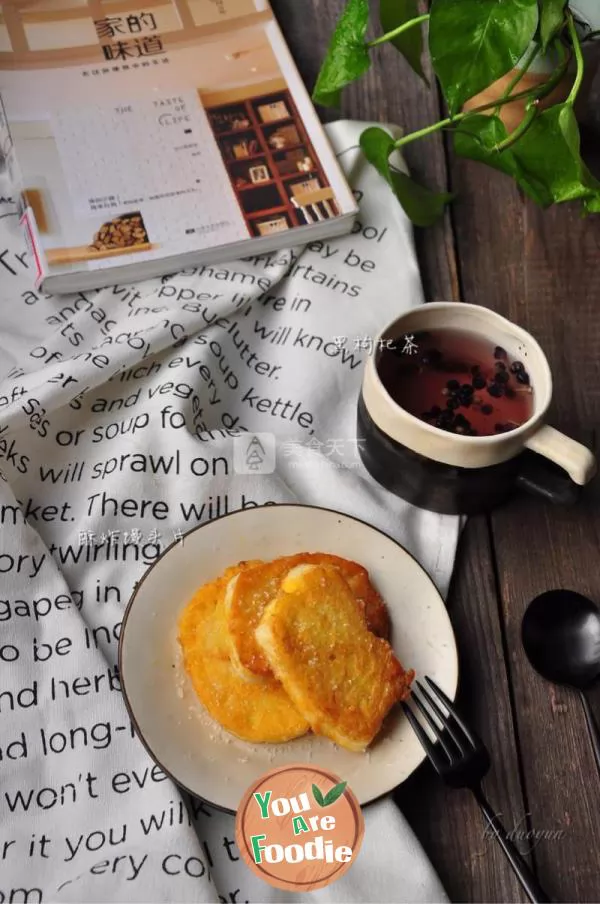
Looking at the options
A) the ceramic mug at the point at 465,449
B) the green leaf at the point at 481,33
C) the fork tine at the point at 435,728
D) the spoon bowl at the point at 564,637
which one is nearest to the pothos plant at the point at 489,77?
the green leaf at the point at 481,33

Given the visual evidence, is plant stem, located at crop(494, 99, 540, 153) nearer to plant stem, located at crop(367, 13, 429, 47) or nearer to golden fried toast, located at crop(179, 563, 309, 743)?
plant stem, located at crop(367, 13, 429, 47)

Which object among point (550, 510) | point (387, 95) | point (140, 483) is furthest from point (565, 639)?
point (387, 95)

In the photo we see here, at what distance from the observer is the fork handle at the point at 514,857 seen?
59 cm

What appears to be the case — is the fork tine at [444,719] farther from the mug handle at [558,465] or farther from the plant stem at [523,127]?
the plant stem at [523,127]

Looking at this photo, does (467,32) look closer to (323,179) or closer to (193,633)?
(323,179)

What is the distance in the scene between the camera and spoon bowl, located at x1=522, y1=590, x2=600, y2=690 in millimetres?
674

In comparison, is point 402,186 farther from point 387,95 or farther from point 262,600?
point 262,600

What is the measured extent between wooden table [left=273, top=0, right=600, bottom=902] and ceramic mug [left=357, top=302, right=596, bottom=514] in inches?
2.3

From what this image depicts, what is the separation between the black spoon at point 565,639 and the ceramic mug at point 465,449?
8cm

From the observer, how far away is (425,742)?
607 millimetres

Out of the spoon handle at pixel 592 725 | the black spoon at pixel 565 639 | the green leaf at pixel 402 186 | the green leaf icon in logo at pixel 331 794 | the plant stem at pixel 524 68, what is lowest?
the spoon handle at pixel 592 725

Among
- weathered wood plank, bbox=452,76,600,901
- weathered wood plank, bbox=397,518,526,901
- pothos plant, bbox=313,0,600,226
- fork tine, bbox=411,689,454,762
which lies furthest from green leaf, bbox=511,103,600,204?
fork tine, bbox=411,689,454,762

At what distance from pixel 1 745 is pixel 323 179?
2.01 feet

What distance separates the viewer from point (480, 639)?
70 centimetres
